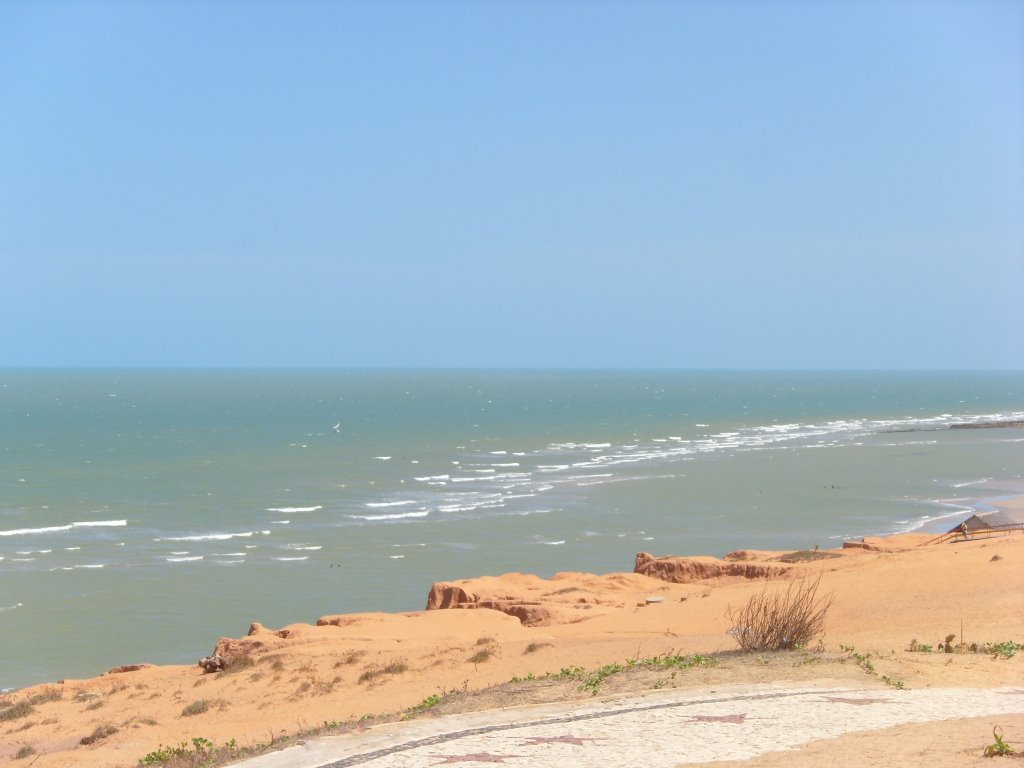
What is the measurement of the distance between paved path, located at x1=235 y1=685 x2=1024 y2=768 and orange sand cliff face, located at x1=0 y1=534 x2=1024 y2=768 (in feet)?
3.03

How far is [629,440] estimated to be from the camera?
85062 millimetres

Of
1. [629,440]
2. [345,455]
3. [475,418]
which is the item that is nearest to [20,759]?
[345,455]

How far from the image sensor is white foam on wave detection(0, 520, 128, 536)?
4168 centimetres

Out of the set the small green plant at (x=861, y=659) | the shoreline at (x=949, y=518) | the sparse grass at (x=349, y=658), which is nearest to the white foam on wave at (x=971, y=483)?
the shoreline at (x=949, y=518)

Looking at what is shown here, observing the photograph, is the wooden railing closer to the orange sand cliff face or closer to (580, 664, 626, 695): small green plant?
the orange sand cliff face

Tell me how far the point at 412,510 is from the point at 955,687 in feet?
122

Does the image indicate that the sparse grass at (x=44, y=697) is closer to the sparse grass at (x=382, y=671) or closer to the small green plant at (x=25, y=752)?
the small green plant at (x=25, y=752)

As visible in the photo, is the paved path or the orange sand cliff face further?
the orange sand cliff face

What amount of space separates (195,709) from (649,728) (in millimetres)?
8638

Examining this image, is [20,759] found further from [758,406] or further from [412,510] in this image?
[758,406]

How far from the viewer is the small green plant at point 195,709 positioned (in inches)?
637

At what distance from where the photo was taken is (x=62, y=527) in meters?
43.3

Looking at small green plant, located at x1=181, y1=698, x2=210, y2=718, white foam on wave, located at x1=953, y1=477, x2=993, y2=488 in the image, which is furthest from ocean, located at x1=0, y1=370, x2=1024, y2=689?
small green plant, located at x1=181, y1=698, x2=210, y2=718

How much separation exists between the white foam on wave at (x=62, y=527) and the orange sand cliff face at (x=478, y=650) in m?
23.4
